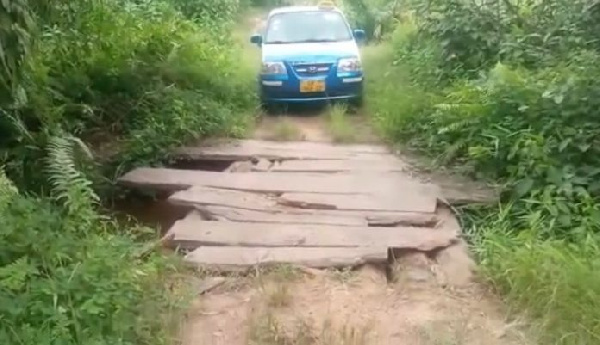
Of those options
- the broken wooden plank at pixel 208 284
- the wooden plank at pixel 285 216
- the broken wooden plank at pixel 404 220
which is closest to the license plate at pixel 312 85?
the wooden plank at pixel 285 216

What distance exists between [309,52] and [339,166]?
8.98 feet

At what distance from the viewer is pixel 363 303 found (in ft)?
14.1

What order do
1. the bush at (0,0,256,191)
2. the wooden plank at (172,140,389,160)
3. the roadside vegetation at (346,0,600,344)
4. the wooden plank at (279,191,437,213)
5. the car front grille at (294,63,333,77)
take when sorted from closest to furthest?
the roadside vegetation at (346,0,600,344) → the wooden plank at (279,191,437,213) → the bush at (0,0,256,191) → the wooden plank at (172,140,389,160) → the car front grille at (294,63,333,77)

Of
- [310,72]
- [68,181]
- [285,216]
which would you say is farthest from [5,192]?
[310,72]

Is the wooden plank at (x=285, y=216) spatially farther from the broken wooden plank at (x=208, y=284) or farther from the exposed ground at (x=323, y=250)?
the broken wooden plank at (x=208, y=284)

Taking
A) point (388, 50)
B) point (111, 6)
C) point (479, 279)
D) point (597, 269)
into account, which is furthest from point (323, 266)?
point (388, 50)

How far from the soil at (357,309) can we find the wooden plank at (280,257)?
0.09 m

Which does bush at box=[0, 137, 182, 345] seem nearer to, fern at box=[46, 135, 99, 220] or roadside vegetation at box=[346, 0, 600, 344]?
fern at box=[46, 135, 99, 220]

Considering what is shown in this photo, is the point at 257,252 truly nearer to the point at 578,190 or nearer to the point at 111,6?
the point at 578,190

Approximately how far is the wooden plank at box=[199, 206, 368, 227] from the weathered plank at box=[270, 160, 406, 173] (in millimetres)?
1135

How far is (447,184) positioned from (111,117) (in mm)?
3510

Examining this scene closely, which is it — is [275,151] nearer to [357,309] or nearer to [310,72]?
[310,72]

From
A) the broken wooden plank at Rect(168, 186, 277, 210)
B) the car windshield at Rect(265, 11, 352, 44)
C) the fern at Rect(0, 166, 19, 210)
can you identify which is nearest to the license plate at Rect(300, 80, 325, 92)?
the car windshield at Rect(265, 11, 352, 44)

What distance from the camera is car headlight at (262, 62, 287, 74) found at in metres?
9.30
